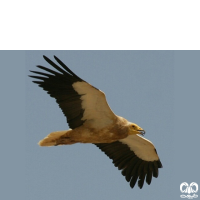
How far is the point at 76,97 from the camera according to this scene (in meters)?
12.6

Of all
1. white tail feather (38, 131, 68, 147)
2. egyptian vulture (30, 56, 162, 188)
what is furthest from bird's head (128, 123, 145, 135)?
white tail feather (38, 131, 68, 147)

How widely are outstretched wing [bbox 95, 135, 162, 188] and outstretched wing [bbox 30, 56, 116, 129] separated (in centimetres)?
185

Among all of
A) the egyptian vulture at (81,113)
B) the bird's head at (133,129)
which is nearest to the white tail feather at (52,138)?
the egyptian vulture at (81,113)

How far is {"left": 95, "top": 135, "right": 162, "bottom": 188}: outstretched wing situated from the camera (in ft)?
47.4

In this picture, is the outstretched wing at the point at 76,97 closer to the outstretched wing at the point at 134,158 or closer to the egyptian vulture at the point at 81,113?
the egyptian vulture at the point at 81,113

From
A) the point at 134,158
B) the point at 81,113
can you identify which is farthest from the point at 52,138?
the point at 134,158

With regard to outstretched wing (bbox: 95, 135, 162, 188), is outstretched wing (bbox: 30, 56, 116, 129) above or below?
above

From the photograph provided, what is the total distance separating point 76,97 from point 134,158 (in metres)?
2.81

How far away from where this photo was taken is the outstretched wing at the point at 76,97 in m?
12.3

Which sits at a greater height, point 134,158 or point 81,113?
point 81,113

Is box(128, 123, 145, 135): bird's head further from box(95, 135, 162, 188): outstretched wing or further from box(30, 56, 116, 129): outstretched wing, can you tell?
box(95, 135, 162, 188): outstretched wing

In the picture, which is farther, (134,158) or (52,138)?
(134,158)

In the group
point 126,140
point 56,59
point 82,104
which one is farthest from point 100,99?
point 126,140

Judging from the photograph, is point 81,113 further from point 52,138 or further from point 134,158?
point 134,158
